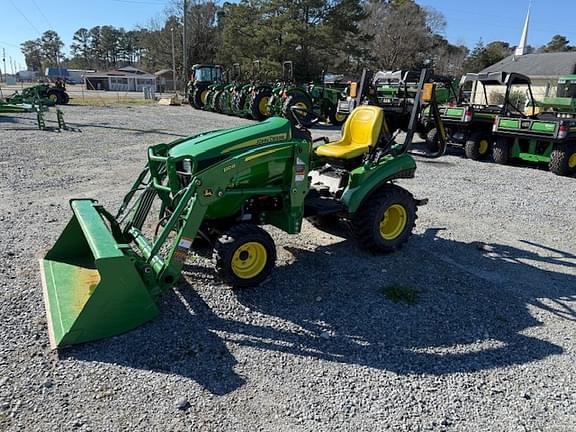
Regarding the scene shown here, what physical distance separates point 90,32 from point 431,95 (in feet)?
400

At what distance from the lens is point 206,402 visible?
2691mm

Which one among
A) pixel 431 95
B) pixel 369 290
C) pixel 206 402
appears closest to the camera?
pixel 206 402

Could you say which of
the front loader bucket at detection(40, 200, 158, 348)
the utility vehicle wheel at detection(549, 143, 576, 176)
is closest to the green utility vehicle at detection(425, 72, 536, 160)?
the utility vehicle wheel at detection(549, 143, 576, 176)

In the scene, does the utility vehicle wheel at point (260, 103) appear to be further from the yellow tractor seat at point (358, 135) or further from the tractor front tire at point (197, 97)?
the yellow tractor seat at point (358, 135)

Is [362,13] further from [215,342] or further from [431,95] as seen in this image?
[215,342]

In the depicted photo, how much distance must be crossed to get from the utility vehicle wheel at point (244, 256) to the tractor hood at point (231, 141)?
0.65m

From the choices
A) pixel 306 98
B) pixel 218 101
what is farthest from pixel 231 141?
pixel 218 101

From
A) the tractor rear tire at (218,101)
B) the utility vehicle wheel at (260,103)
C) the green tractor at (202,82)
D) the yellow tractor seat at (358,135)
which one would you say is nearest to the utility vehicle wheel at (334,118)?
the utility vehicle wheel at (260,103)

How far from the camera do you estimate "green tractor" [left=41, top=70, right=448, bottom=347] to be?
3.22 metres

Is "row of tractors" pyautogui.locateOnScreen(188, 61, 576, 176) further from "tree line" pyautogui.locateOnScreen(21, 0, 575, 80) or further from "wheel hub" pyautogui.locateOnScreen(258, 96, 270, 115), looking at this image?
"tree line" pyautogui.locateOnScreen(21, 0, 575, 80)

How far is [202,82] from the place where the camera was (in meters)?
24.2

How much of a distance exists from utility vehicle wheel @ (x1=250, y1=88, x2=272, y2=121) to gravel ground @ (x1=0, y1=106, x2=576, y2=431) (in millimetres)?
13143

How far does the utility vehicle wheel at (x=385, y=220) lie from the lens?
4.73m

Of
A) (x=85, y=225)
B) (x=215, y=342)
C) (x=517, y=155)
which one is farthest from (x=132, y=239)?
(x=517, y=155)
